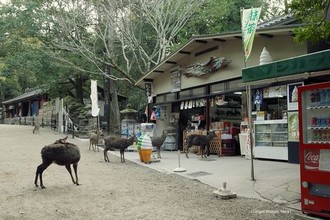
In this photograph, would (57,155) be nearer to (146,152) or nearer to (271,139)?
(146,152)

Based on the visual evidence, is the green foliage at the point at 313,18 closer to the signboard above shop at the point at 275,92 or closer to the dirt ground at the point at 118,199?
the dirt ground at the point at 118,199

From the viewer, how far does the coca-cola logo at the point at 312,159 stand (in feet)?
19.1

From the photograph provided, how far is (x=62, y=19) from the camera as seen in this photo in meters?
21.6

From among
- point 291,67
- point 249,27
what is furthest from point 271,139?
point 291,67

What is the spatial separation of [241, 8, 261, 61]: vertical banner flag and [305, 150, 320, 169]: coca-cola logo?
12.0ft

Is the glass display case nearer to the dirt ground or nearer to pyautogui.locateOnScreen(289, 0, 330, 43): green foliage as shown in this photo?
the dirt ground

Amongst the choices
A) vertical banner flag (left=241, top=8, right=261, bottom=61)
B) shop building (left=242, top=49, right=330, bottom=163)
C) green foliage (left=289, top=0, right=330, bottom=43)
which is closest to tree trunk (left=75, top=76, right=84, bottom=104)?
shop building (left=242, top=49, right=330, bottom=163)

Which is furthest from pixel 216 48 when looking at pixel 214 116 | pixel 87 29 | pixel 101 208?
pixel 87 29

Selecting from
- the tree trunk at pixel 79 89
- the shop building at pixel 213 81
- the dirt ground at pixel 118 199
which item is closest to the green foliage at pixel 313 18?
the dirt ground at pixel 118 199

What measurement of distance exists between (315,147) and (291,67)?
1483 millimetres

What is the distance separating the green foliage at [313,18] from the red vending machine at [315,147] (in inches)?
39.2

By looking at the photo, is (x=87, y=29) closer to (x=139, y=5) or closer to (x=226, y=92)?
(x=139, y=5)

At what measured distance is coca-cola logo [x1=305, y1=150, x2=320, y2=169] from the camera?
5809mm

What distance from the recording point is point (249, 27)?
917 cm
